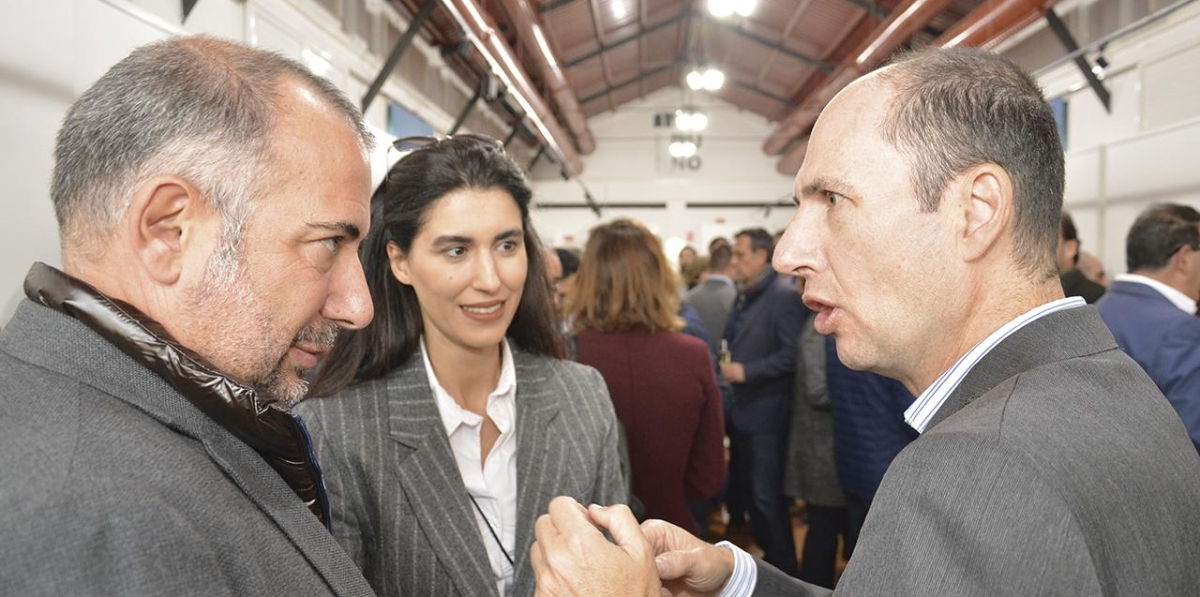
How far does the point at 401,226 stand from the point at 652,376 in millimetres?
1323

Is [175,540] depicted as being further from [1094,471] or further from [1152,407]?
[1152,407]

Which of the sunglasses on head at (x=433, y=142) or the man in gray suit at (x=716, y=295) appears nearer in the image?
the sunglasses on head at (x=433, y=142)

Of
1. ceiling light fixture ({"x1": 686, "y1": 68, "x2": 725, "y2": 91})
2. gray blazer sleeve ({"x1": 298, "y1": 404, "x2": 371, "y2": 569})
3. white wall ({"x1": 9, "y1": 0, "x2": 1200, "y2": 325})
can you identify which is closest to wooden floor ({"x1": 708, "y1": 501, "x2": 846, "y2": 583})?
white wall ({"x1": 9, "y1": 0, "x2": 1200, "y2": 325})

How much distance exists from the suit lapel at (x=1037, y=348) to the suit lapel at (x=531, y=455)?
960 millimetres

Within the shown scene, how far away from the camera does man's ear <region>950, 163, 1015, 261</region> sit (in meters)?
1.02

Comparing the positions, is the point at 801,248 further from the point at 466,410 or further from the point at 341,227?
the point at 466,410

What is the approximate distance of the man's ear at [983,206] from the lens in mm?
1018

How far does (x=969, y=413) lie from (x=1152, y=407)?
9.4 inches

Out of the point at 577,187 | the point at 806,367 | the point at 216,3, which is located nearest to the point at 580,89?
the point at 577,187

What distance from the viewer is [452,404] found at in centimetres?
172

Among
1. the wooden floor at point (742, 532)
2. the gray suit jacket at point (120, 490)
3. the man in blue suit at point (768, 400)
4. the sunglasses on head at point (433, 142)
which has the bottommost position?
the wooden floor at point (742, 532)

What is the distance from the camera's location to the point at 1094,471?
2.52 feet

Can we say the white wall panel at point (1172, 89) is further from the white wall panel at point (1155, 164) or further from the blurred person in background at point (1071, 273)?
the blurred person in background at point (1071, 273)

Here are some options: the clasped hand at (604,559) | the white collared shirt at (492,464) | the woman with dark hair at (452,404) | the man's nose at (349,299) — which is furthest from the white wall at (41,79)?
the clasped hand at (604,559)
